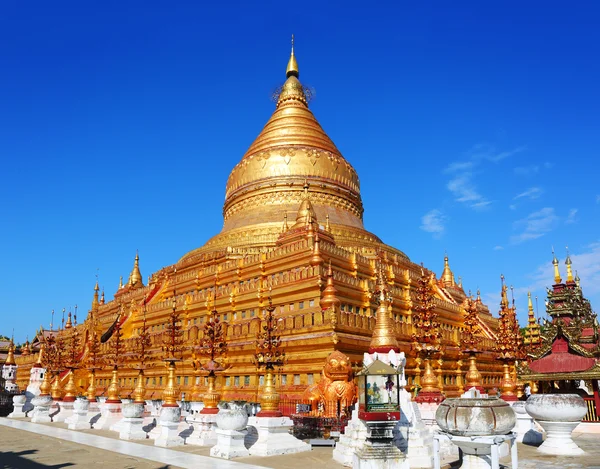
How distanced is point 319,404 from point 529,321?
31.2 m

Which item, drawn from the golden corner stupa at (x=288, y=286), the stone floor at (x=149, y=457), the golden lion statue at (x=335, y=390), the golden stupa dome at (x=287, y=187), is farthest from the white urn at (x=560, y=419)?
the golden stupa dome at (x=287, y=187)

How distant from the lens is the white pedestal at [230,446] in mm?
15109

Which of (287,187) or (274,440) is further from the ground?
(287,187)

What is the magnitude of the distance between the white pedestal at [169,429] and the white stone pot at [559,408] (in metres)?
11.5

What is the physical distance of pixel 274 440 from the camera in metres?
15.9

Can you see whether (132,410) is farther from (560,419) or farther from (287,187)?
(287,187)

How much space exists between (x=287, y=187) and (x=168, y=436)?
93.8 ft

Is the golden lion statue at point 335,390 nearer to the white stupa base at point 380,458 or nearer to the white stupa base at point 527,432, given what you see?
the white stupa base at point 527,432

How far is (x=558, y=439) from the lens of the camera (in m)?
15.6

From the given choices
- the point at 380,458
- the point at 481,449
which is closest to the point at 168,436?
the point at 380,458

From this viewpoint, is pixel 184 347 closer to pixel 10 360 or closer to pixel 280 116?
pixel 280 116

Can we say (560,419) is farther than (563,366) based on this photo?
No

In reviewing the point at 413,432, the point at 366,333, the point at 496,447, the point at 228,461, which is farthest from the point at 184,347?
the point at 496,447

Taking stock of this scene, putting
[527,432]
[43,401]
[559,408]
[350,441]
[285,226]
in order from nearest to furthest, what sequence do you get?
[350,441], [559,408], [527,432], [43,401], [285,226]
